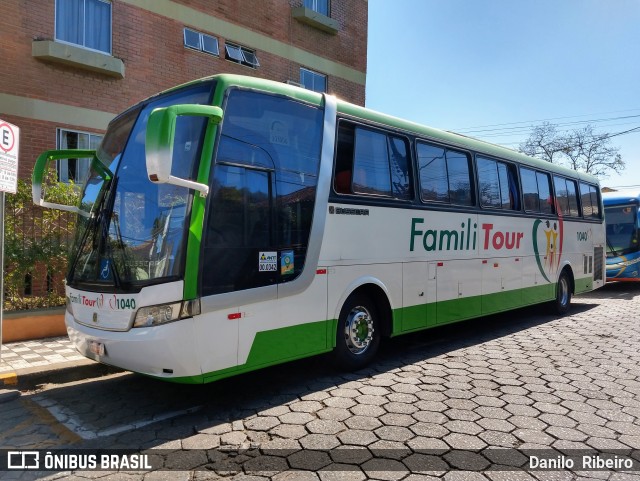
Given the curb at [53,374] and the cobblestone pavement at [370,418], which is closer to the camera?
the cobblestone pavement at [370,418]

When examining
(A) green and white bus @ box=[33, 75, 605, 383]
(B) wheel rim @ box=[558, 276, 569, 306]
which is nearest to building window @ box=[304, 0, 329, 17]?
(A) green and white bus @ box=[33, 75, 605, 383]

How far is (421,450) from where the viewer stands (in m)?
3.74

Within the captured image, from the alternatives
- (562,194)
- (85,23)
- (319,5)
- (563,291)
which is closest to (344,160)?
(562,194)

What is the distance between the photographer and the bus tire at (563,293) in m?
10.5

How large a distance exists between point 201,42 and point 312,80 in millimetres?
4144

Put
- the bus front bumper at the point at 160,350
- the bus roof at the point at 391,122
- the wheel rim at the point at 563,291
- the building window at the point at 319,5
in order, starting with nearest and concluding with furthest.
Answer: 1. the bus front bumper at the point at 160,350
2. the bus roof at the point at 391,122
3. the wheel rim at the point at 563,291
4. the building window at the point at 319,5

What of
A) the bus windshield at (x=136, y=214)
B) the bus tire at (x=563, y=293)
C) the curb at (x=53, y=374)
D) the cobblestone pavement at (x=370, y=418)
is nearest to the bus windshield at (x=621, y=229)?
the bus tire at (x=563, y=293)

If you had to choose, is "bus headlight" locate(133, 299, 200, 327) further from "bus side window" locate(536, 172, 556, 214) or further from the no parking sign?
"bus side window" locate(536, 172, 556, 214)

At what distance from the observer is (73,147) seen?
11.0 meters

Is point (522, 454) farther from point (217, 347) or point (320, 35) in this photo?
point (320, 35)

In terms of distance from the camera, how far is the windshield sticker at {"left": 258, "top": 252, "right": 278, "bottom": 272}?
4.73m

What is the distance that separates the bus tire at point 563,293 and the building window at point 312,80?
923cm

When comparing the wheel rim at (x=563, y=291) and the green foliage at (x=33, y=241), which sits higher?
the green foliage at (x=33, y=241)

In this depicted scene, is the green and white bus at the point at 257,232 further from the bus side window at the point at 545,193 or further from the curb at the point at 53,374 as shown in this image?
the bus side window at the point at 545,193
